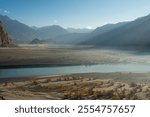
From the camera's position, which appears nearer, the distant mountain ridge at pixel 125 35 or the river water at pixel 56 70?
the river water at pixel 56 70

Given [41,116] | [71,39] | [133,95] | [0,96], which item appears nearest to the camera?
[41,116]

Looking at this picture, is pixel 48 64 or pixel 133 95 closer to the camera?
pixel 133 95

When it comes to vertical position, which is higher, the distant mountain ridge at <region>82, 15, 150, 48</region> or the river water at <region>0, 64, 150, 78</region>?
the distant mountain ridge at <region>82, 15, 150, 48</region>

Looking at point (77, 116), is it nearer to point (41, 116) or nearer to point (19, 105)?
point (41, 116)

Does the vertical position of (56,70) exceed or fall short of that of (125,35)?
it falls short

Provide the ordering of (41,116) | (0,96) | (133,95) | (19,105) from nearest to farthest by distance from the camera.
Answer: (41,116), (19,105), (0,96), (133,95)

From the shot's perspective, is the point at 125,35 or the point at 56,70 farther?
the point at 125,35

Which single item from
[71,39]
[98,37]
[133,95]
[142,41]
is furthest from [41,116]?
[98,37]

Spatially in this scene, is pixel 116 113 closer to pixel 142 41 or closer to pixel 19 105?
pixel 19 105

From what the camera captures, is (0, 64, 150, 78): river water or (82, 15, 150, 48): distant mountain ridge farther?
(82, 15, 150, 48): distant mountain ridge

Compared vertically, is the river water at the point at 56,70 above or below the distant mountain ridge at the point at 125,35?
below
